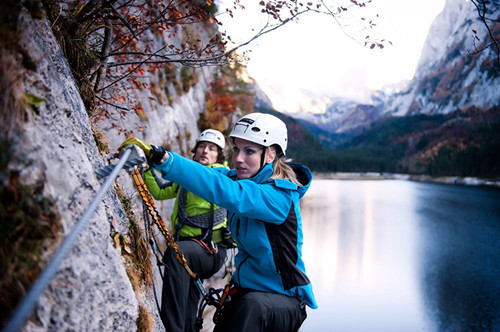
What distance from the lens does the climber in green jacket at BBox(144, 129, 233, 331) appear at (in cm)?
345

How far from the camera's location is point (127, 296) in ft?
6.88

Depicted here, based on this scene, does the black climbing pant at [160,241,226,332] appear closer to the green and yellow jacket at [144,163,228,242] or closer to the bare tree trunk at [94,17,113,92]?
the green and yellow jacket at [144,163,228,242]

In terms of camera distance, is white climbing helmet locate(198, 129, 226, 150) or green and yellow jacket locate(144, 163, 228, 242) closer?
green and yellow jacket locate(144, 163, 228, 242)

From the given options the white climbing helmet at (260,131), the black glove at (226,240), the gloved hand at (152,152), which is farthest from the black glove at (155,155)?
the black glove at (226,240)

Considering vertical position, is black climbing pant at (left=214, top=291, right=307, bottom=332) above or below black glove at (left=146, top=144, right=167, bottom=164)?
below

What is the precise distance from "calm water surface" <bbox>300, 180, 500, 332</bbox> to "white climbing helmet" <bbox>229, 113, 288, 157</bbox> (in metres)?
11.2

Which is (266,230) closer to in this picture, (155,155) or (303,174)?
(303,174)

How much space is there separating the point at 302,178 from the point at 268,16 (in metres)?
2.10

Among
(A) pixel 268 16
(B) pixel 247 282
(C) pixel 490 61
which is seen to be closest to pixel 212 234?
(B) pixel 247 282

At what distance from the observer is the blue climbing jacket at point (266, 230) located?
2.33m

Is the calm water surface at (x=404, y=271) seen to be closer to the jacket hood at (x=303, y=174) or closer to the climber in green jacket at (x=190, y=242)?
the climber in green jacket at (x=190, y=242)

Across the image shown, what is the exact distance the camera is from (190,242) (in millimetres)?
3959

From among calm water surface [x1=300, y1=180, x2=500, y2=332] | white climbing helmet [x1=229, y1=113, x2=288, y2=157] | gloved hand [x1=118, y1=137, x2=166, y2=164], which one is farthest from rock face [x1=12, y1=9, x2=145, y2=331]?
calm water surface [x1=300, y1=180, x2=500, y2=332]

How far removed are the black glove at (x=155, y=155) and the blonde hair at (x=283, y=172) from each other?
3.46 feet
